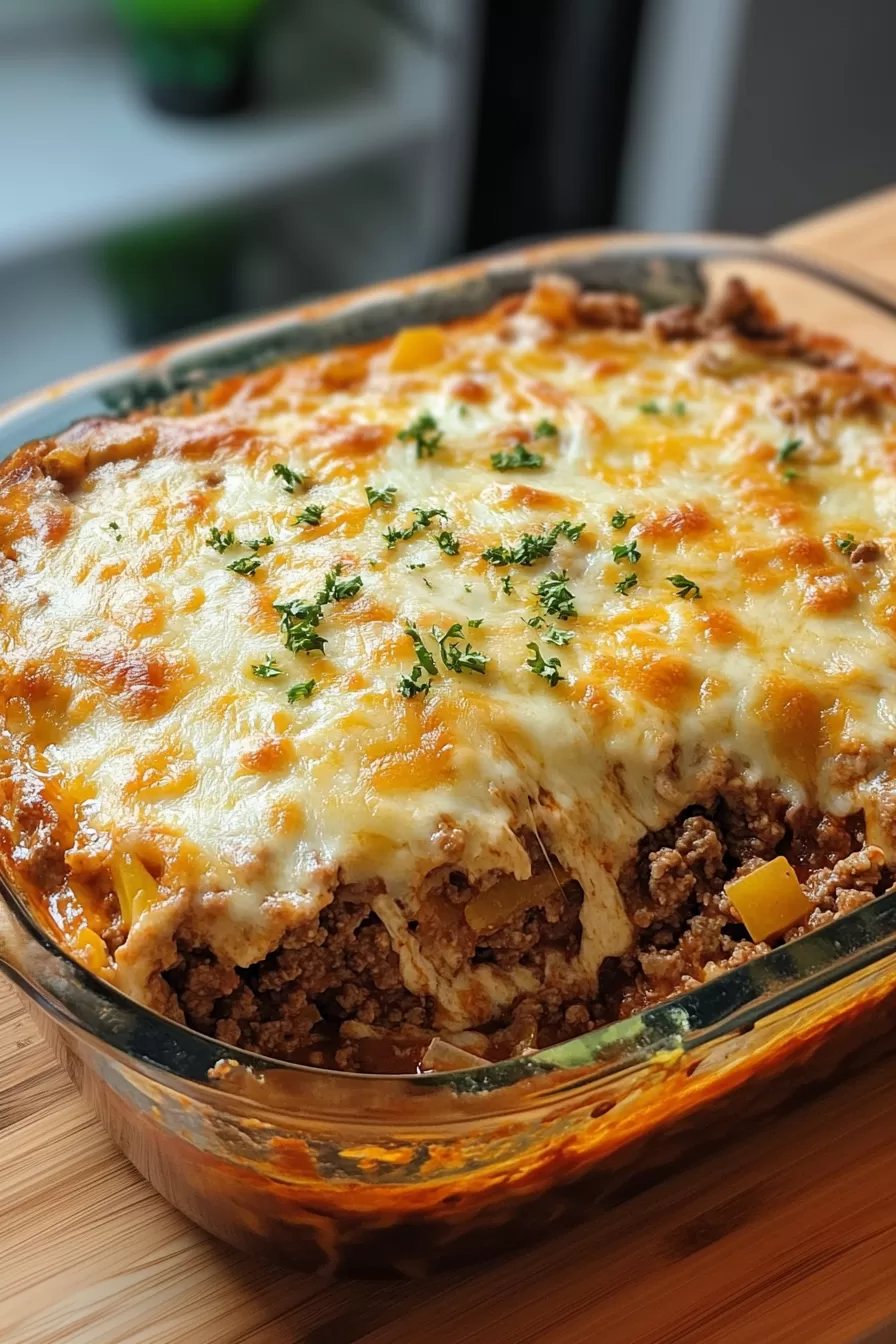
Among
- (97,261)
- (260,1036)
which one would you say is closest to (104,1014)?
(260,1036)

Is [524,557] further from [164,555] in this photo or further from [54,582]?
[54,582]

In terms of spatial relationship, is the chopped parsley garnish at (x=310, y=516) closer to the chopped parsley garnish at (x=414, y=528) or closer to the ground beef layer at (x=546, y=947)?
the chopped parsley garnish at (x=414, y=528)

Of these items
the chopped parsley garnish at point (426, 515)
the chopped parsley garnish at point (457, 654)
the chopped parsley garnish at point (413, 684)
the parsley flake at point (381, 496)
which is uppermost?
the parsley flake at point (381, 496)

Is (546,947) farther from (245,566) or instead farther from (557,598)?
(245,566)

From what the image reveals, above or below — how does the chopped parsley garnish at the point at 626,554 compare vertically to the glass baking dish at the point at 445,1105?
above

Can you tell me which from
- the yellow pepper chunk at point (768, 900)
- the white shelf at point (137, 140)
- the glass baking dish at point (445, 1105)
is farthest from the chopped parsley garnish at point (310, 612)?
the white shelf at point (137, 140)

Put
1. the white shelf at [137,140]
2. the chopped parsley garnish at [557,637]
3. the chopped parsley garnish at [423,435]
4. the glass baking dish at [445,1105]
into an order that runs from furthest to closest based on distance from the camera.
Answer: the white shelf at [137,140] < the chopped parsley garnish at [423,435] < the chopped parsley garnish at [557,637] < the glass baking dish at [445,1105]

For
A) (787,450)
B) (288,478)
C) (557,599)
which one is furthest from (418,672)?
(787,450)
